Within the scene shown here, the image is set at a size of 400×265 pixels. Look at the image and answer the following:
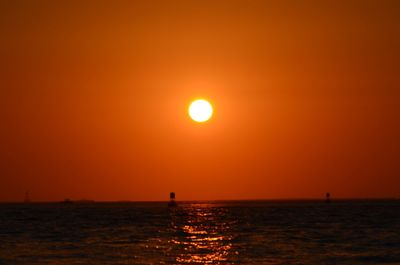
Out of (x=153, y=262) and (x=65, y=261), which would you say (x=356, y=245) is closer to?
(x=153, y=262)

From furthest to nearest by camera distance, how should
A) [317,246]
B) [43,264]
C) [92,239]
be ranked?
[92,239], [317,246], [43,264]

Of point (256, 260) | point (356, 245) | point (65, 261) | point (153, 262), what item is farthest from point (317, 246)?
point (65, 261)

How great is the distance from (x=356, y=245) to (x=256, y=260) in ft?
45.6

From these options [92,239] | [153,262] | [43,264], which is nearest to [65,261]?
[43,264]

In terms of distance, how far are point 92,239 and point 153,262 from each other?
834 inches

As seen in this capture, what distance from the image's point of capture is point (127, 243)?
6475 centimetres

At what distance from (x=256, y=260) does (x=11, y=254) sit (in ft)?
61.3

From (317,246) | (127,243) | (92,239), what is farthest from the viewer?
(92,239)

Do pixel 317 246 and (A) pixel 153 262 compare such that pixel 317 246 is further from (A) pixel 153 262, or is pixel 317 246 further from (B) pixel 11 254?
(B) pixel 11 254

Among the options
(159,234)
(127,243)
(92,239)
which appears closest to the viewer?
(127,243)

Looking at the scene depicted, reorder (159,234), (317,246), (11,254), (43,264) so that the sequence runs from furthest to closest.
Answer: (159,234) → (317,246) → (11,254) → (43,264)

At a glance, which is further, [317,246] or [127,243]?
[127,243]

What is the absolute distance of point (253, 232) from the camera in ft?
262

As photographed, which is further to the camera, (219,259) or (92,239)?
(92,239)
